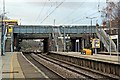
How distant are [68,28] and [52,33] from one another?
5.57 m

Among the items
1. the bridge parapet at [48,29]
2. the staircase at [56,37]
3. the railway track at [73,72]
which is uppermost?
the bridge parapet at [48,29]

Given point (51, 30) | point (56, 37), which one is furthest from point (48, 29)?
point (56, 37)

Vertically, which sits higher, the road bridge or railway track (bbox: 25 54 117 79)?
the road bridge

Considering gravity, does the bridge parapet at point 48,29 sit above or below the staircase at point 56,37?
above

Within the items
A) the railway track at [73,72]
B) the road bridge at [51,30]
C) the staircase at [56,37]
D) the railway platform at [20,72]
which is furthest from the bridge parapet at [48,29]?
the railway platform at [20,72]

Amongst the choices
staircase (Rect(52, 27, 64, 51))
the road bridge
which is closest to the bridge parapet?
the road bridge

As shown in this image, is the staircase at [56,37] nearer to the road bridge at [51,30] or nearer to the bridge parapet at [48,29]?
the road bridge at [51,30]

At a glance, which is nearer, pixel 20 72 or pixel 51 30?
pixel 20 72

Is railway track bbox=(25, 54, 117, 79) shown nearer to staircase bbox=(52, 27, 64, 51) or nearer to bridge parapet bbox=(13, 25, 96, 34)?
staircase bbox=(52, 27, 64, 51)

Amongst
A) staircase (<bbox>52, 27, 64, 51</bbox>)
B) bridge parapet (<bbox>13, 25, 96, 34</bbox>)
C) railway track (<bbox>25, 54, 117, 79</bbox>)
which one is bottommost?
railway track (<bbox>25, 54, 117, 79</bbox>)

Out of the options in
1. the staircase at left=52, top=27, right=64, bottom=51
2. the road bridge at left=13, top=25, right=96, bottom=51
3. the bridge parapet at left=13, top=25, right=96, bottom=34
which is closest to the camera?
the staircase at left=52, top=27, right=64, bottom=51

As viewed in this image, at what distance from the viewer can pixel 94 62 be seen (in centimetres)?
3133

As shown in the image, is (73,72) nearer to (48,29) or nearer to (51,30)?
(48,29)

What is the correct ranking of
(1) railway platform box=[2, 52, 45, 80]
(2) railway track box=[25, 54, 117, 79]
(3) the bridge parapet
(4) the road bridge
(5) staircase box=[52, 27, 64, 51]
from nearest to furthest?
(1) railway platform box=[2, 52, 45, 80]
(2) railway track box=[25, 54, 117, 79]
(5) staircase box=[52, 27, 64, 51]
(3) the bridge parapet
(4) the road bridge
